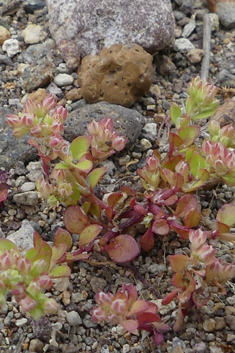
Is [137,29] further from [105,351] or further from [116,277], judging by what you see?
[105,351]

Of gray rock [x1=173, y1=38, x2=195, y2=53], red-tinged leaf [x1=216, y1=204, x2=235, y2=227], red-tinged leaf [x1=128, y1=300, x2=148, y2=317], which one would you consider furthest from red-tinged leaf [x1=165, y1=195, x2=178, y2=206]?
gray rock [x1=173, y1=38, x2=195, y2=53]

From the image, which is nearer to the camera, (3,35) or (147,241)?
(147,241)

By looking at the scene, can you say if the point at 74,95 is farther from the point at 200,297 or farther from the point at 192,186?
the point at 200,297

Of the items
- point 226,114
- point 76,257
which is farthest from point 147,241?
point 226,114

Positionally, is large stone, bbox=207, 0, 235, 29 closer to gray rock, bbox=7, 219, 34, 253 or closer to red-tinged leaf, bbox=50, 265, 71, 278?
gray rock, bbox=7, 219, 34, 253

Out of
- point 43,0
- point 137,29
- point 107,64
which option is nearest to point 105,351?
point 107,64

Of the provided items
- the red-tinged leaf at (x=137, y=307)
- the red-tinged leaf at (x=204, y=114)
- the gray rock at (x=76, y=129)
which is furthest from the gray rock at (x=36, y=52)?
the red-tinged leaf at (x=137, y=307)

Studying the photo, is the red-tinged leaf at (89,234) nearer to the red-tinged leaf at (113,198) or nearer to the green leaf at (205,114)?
the red-tinged leaf at (113,198)
